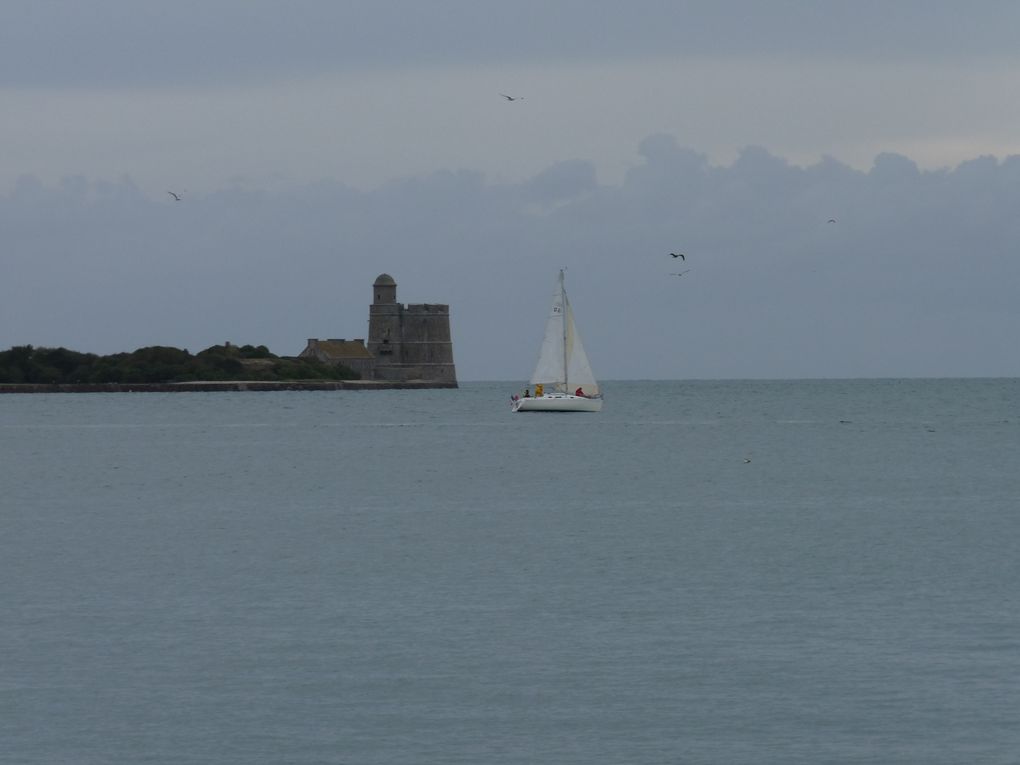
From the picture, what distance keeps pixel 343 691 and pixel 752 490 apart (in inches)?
1197

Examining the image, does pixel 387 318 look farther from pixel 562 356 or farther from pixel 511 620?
pixel 511 620

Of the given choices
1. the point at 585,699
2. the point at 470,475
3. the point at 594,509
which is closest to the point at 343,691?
the point at 585,699

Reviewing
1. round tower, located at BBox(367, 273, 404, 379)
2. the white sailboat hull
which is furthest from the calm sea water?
round tower, located at BBox(367, 273, 404, 379)

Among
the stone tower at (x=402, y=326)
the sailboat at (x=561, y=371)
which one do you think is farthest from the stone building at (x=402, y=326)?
the sailboat at (x=561, y=371)

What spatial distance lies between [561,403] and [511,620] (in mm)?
84775

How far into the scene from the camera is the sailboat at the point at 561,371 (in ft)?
324

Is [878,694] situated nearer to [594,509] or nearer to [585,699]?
[585,699]

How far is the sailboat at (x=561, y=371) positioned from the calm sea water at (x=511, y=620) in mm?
47730

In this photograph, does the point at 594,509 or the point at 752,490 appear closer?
the point at 594,509

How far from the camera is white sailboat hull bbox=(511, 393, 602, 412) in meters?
106

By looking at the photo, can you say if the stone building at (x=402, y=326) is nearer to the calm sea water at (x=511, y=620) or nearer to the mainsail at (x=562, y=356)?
the mainsail at (x=562, y=356)

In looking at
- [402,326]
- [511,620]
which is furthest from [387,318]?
[511,620]

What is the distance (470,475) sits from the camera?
5375cm

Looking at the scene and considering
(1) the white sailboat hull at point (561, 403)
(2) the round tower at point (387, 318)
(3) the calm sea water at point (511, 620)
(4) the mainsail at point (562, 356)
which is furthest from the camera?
(2) the round tower at point (387, 318)
